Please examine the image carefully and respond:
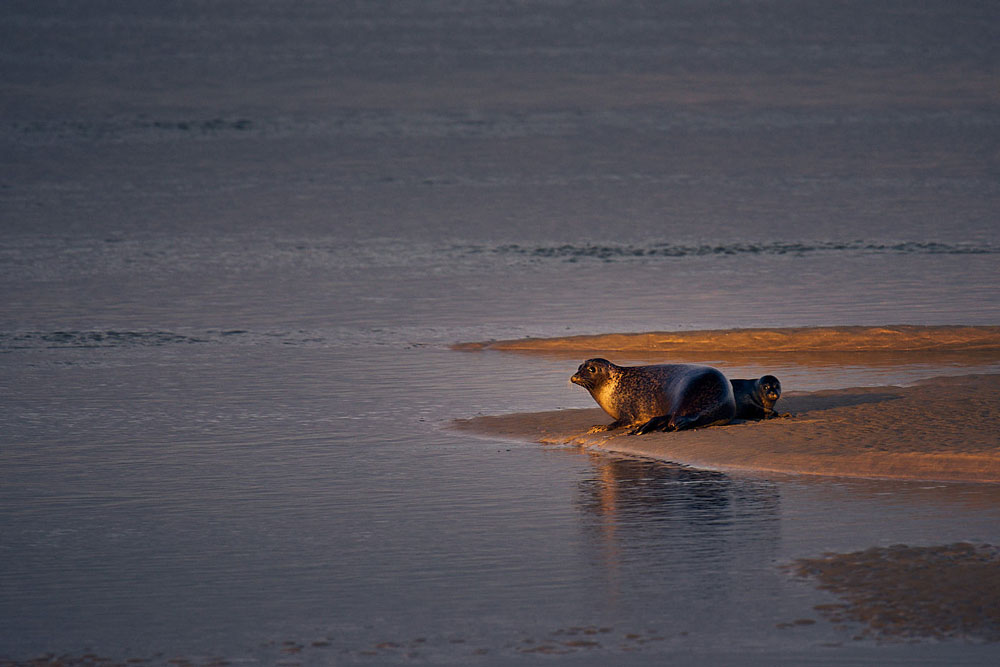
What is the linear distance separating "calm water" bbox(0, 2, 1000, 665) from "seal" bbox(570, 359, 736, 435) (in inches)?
22.9

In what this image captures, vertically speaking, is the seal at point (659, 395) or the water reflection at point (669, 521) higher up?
the seal at point (659, 395)

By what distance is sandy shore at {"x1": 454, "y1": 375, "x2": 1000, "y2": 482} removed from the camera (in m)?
8.23

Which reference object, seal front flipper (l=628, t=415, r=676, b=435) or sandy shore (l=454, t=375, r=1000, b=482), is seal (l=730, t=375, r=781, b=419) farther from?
seal front flipper (l=628, t=415, r=676, b=435)

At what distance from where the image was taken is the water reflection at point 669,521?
667cm

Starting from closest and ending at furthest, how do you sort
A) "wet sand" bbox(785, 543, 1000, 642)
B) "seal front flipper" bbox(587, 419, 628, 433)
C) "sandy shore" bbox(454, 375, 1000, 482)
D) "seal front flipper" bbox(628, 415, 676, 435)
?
"wet sand" bbox(785, 543, 1000, 642) → "sandy shore" bbox(454, 375, 1000, 482) → "seal front flipper" bbox(628, 415, 676, 435) → "seal front flipper" bbox(587, 419, 628, 433)

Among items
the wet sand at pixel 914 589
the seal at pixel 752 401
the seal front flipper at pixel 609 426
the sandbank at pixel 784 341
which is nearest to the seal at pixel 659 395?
the seal front flipper at pixel 609 426

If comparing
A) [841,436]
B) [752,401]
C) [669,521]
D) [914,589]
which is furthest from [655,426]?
[914,589]

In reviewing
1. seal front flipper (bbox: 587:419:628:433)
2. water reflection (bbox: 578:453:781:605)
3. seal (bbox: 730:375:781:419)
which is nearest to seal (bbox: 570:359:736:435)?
seal front flipper (bbox: 587:419:628:433)

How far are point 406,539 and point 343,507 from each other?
27.8 inches

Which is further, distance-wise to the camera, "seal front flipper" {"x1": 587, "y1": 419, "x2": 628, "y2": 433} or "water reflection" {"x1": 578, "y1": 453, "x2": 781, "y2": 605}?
"seal front flipper" {"x1": 587, "y1": 419, "x2": 628, "y2": 433}

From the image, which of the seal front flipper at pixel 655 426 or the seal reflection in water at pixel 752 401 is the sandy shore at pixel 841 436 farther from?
the seal reflection in water at pixel 752 401

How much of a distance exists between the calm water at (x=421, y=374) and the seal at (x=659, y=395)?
0.58m

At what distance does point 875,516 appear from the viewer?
7.36 m

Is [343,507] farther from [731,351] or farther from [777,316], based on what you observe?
[777,316]
